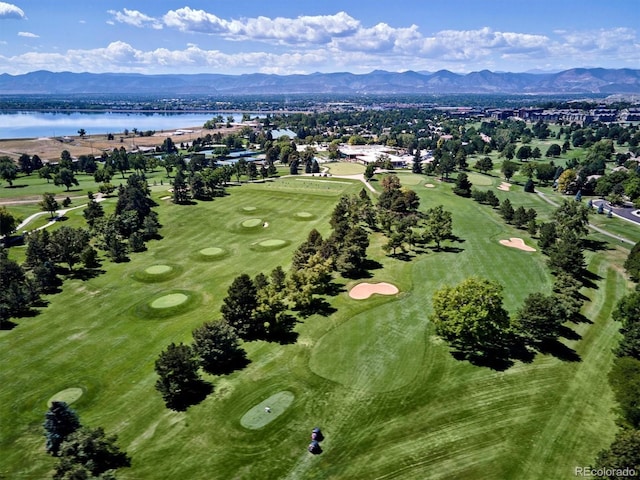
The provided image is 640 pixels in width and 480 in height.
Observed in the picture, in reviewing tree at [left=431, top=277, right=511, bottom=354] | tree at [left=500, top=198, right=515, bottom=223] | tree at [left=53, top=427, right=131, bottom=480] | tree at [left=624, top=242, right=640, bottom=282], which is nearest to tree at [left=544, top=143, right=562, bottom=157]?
tree at [left=500, top=198, right=515, bottom=223]

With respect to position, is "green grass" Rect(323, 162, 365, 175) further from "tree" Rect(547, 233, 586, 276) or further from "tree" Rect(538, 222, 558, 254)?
"tree" Rect(547, 233, 586, 276)

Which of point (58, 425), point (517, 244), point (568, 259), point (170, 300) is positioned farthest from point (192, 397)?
point (517, 244)

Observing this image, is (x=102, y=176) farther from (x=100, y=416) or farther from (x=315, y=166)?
(x=100, y=416)

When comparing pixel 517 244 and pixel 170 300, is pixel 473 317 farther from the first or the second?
pixel 517 244

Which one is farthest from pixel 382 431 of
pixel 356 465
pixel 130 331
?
pixel 130 331

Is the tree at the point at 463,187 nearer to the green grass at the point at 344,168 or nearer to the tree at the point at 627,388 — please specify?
the green grass at the point at 344,168
